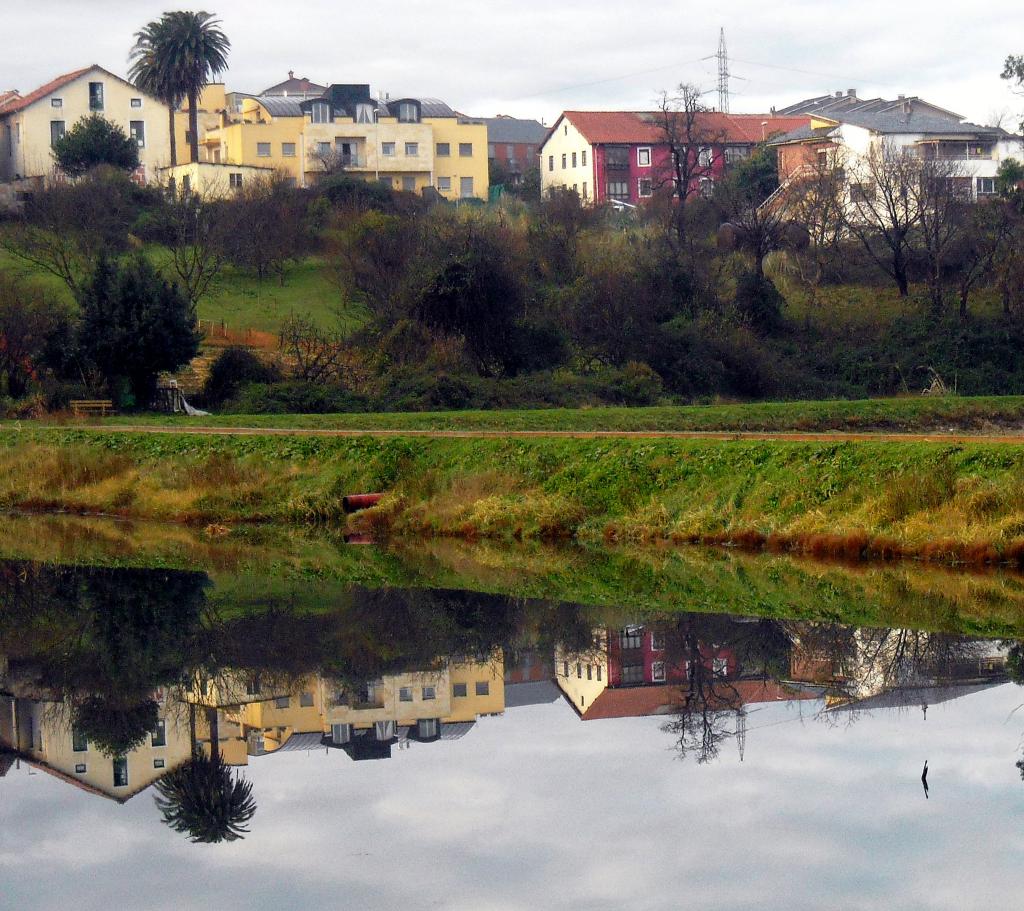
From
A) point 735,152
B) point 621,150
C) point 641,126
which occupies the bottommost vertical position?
point 735,152

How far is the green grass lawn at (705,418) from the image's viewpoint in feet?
122

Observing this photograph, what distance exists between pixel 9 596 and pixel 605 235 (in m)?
40.8

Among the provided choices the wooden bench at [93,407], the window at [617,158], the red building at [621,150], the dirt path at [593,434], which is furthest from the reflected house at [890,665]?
the window at [617,158]

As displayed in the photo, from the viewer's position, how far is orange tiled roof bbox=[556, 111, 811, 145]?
9431 cm

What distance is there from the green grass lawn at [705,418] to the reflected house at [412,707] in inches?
760

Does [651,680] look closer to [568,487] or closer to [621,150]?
[568,487]

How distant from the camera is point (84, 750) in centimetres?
1426

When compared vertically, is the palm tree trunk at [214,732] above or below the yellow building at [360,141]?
below

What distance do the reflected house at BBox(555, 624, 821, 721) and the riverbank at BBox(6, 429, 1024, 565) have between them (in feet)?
23.2

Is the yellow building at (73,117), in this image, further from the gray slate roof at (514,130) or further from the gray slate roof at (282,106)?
the gray slate roof at (514,130)

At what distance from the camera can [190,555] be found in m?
27.7

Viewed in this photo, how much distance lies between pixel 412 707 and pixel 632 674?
2578 millimetres

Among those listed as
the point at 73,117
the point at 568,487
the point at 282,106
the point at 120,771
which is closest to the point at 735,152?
the point at 282,106

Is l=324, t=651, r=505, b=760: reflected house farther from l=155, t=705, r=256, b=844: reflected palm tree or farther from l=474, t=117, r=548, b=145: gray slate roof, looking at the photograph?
l=474, t=117, r=548, b=145: gray slate roof
